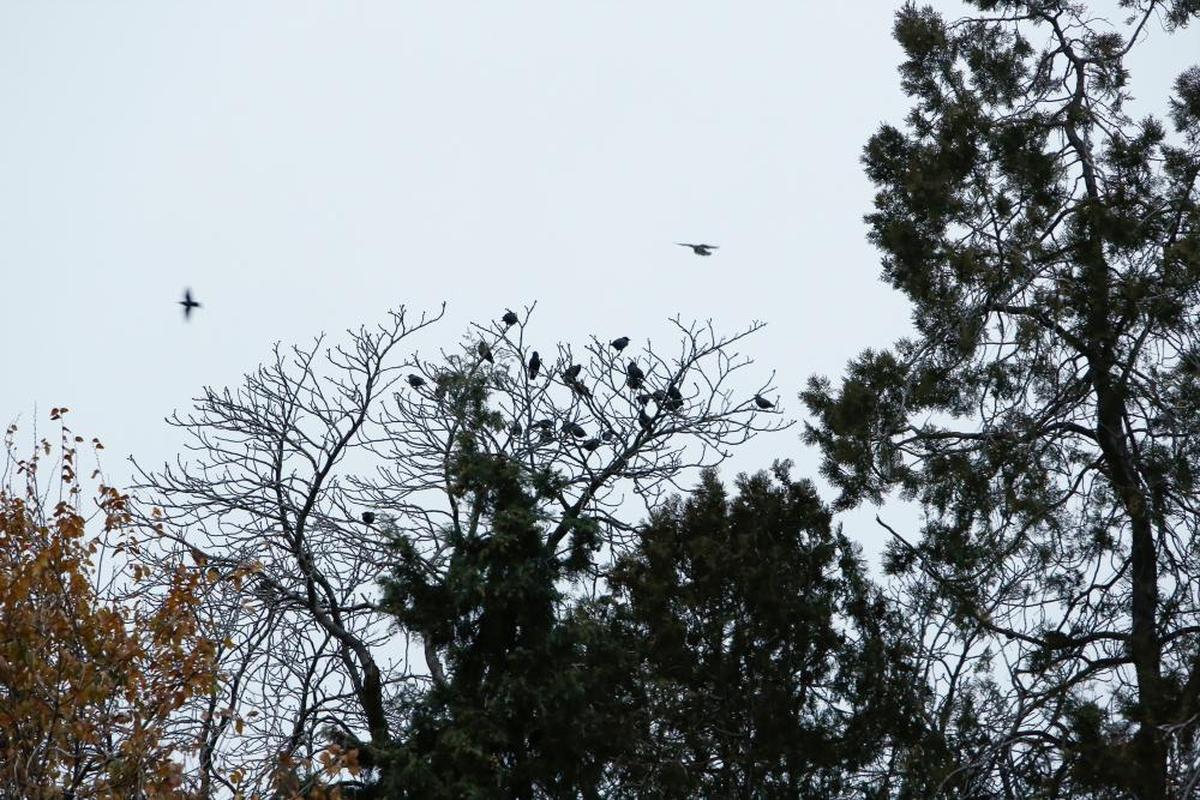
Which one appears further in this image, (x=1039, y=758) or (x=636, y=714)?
(x=636, y=714)

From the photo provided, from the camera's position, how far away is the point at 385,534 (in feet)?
49.6

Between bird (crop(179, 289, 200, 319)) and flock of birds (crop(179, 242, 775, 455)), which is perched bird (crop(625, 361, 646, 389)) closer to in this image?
flock of birds (crop(179, 242, 775, 455))

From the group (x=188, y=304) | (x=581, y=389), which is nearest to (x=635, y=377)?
(x=581, y=389)

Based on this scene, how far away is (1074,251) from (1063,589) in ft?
9.17

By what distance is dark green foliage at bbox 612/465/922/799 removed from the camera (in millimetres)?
14477

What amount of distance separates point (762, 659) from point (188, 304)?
21.3ft

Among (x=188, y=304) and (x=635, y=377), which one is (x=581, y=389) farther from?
(x=188, y=304)

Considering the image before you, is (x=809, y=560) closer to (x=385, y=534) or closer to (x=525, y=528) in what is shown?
(x=525, y=528)

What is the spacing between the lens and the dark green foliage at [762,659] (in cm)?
1448

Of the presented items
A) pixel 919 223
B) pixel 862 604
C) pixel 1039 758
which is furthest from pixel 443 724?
pixel 919 223

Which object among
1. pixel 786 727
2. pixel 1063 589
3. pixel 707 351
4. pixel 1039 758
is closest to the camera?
pixel 1039 758

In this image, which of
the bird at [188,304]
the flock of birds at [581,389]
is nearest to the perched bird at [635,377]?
the flock of birds at [581,389]

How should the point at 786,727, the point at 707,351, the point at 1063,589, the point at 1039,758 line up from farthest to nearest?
the point at 707,351 → the point at 786,727 → the point at 1063,589 → the point at 1039,758

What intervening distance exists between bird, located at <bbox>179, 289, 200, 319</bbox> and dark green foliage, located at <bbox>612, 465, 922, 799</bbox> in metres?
5.00
